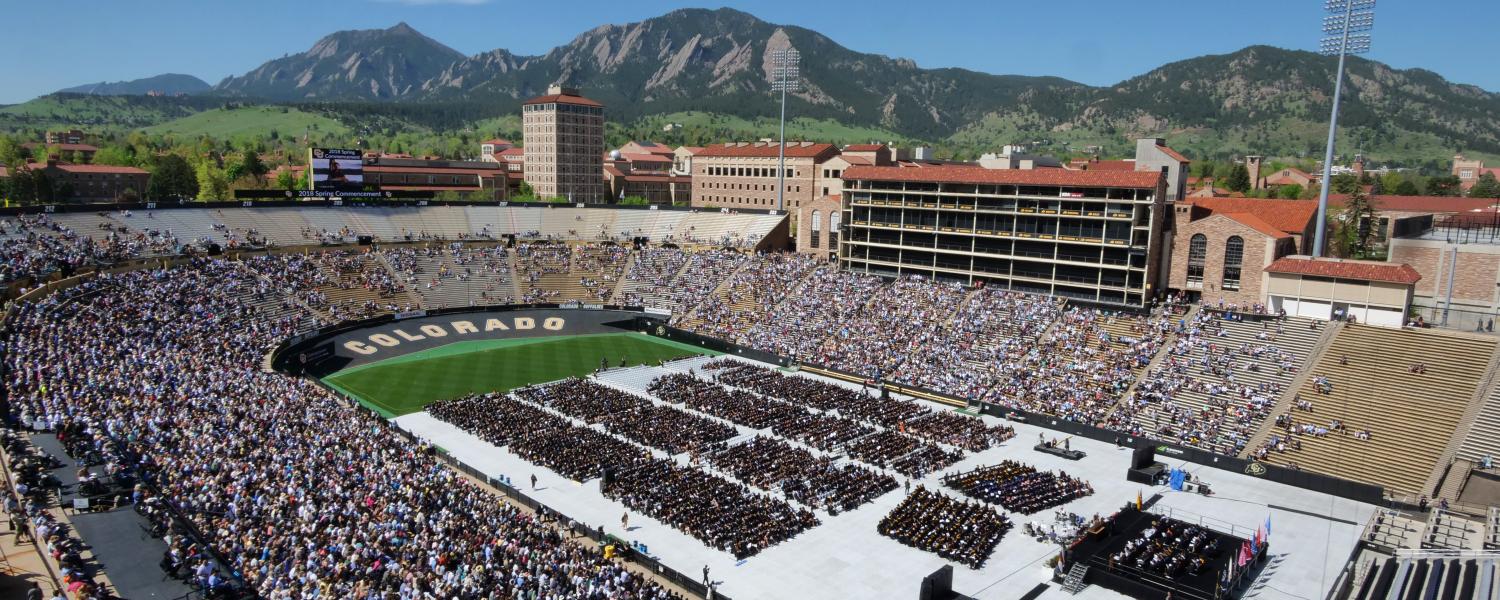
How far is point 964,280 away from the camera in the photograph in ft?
201

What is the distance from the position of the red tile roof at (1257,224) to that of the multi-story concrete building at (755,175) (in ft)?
164

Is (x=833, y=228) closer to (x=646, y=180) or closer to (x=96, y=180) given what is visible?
(x=646, y=180)

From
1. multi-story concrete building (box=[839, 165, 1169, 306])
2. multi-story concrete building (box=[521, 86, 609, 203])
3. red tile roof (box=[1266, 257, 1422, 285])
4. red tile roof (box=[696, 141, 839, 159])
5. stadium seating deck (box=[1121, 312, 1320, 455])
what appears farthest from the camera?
multi-story concrete building (box=[521, 86, 609, 203])

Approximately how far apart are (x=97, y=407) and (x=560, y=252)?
4643cm

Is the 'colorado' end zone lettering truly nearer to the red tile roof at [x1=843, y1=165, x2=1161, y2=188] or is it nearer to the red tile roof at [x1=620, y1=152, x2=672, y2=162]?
the red tile roof at [x1=843, y1=165, x2=1161, y2=188]

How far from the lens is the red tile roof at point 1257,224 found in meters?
49.7

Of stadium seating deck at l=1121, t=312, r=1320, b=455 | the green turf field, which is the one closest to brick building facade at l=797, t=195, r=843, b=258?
the green turf field

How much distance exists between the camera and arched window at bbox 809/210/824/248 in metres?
73.1

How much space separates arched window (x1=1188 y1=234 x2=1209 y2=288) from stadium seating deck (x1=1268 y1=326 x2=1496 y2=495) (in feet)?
32.0

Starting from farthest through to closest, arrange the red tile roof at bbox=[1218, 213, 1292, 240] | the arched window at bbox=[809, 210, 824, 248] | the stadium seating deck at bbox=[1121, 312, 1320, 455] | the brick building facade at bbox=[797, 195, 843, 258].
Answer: the arched window at bbox=[809, 210, 824, 248] → the brick building facade at bbox=[797, 195, 843, 258] → the red tile roof at bbox=[1218, 213, 1292, 240] → the stadium seating deck at bbox=[1121, 312, 1320, 455]

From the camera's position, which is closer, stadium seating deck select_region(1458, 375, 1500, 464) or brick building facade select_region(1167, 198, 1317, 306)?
stadium seating deck select_region(1458, 375, 1500, 464)

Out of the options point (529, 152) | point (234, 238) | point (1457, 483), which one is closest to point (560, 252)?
point (234, 238)

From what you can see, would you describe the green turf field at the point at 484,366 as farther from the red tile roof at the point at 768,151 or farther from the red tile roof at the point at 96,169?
the red tile roof at the point at 96,169

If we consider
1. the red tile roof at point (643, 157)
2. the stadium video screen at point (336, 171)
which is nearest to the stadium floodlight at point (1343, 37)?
the stadium video screen at point (336, 171)
